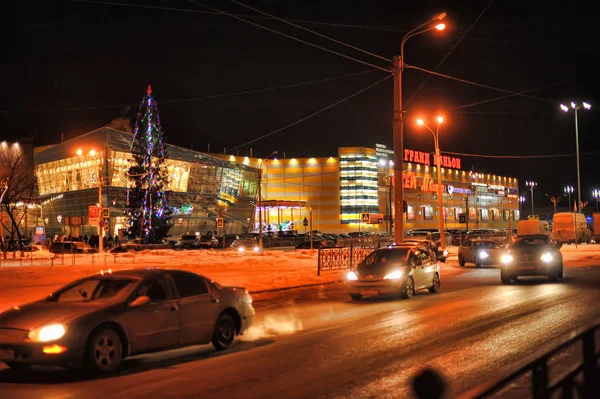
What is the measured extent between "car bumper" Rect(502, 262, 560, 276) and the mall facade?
4213 cm

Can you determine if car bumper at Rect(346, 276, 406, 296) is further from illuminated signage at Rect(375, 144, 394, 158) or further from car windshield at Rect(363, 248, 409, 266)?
illuminated signage at Rect(375, 144, 394, 158)

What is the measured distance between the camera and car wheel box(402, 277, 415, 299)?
17.7 metres

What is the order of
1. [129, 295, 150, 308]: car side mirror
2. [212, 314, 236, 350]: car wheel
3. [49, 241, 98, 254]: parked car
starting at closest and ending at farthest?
1. [129, 295, 150, 308]: car side mirror
2. [212, 314, 236, 350]: car wheel
3. [49, 241, 98, 254]: parked car

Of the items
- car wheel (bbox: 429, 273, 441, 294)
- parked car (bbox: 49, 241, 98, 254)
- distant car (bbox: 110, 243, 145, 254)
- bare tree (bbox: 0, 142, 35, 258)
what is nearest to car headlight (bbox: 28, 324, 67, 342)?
car wheel (bbox: 429, 273, 441, 294)

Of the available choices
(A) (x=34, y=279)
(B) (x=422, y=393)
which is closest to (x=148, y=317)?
(B) (x=422, y=393)

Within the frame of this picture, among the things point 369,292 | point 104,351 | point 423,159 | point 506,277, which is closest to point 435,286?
point 369,292

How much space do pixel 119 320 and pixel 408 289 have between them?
10736mm

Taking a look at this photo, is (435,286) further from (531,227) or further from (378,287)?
(531,227)

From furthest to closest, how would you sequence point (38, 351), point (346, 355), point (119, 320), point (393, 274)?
point (393, 274) → point (346, 355) → point (119, 320) → point (38, 351)

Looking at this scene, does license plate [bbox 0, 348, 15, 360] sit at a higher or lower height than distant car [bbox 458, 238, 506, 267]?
lower

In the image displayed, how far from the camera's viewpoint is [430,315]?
549 inches

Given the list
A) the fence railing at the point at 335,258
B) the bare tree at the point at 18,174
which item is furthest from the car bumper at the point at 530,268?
the bare tree at the point at 18,174

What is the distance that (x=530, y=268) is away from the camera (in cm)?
2125

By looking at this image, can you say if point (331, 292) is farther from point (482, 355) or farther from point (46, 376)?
point (46, 376)
